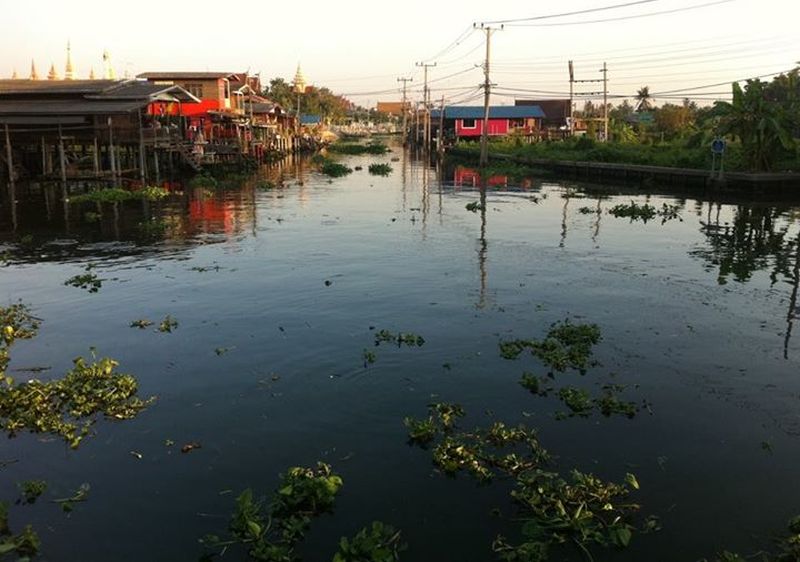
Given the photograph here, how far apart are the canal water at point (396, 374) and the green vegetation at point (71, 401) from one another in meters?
0.23

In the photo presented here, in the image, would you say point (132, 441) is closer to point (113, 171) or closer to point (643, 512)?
point (643, 512)

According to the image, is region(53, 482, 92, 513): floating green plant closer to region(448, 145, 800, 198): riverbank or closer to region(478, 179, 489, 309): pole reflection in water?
region(478, 179, 489, 309): pole reflection in water

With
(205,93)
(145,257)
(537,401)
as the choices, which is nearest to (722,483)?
(537,401)

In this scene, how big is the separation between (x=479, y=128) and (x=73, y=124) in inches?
3119

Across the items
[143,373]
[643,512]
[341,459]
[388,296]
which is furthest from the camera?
[388,296]

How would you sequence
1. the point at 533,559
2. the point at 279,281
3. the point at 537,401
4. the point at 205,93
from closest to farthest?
the point at 533,559 → the point at 537,401 → the point at 279,281 → the point at 205,93

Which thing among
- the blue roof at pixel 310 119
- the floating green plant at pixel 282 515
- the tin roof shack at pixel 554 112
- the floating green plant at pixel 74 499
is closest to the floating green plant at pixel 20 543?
the floating green plant at pixel 74 499

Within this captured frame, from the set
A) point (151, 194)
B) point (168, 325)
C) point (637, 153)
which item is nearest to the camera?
point (168, 325)

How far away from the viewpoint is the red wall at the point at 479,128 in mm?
109250

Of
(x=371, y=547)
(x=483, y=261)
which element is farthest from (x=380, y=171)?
(x=371, y=547)

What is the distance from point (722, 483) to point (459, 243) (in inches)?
583

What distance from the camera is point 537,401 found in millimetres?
8961

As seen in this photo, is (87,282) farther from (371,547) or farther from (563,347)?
(371,547)

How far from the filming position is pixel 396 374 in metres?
9.84
